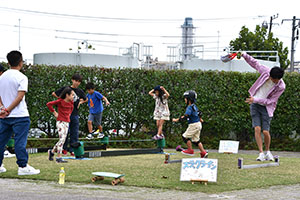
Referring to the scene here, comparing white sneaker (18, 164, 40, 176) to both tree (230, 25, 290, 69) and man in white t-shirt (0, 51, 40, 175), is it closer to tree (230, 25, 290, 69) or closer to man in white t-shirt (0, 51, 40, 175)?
man in white t-shirt (0, 51, 40, 175)

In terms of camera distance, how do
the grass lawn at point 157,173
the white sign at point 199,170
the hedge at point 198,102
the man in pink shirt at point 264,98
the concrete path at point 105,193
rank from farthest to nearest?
the hedge at point 198,102 → the man in pink shirt at point 264,98 → the white sign at point 199,170 → the grass lawn at point 157,173 → the concrete path at point 105,193

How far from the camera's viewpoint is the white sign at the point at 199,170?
263 inches

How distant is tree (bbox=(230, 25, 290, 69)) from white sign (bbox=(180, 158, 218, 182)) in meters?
37.4

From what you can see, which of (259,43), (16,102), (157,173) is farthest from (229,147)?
(259,43)

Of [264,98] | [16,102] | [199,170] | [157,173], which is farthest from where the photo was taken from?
[264,98]

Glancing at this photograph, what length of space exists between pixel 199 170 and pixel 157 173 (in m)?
1.07

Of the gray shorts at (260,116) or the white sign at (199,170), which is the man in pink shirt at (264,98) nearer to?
the gray shorts at (260,116)

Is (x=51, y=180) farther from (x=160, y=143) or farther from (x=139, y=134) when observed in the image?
(x=139, y=134)

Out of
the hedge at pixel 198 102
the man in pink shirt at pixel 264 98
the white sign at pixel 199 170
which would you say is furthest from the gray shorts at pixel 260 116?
the hedge at pixel 198 102

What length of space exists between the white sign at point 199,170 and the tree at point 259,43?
3740 cm

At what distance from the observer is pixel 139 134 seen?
576 inches

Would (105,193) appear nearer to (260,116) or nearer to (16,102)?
(16,102)

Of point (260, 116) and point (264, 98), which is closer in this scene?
point (264, 98)

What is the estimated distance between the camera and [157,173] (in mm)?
7594
